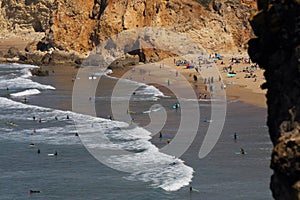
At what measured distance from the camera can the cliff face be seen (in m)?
89.1

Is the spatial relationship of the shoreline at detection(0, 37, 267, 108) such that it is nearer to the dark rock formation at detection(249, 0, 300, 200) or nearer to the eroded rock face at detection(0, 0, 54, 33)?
the dark rock formation at detection(249, 0, 300, 200)

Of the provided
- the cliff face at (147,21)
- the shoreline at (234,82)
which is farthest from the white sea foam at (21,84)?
the cliff face at (147,21)

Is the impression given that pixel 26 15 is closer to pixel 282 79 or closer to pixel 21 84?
pixel 21 84

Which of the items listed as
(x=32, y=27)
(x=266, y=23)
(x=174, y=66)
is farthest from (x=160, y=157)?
(x=32, y=27)

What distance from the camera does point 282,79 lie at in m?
10.1

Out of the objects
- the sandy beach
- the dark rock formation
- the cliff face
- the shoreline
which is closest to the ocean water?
the shoreline

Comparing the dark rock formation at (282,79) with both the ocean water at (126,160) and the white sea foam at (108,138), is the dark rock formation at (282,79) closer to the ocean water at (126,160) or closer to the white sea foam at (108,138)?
the ocean water at (126,160)

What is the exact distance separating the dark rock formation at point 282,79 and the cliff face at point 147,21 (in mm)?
78258

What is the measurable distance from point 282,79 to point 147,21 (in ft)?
261

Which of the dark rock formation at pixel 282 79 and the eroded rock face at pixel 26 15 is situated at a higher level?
the eroded rock face at pixel 26 15

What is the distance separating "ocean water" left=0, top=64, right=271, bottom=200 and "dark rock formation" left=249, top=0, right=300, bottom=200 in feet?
41.7

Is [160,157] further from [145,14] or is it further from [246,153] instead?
[145,14]

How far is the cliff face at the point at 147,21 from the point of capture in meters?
89.1

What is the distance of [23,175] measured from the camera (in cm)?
2780
